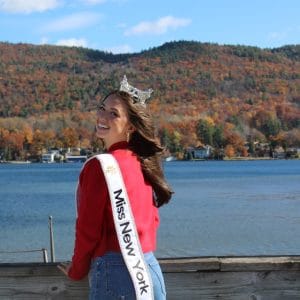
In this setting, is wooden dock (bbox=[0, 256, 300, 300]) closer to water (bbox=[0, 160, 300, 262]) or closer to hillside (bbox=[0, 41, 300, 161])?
water (bbox=[0, 160, 300, 262])

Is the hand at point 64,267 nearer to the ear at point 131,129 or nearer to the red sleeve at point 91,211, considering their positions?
the red sleeve at point 91,211

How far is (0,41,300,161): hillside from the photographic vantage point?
142375 millimetres

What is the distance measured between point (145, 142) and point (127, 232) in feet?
1.41

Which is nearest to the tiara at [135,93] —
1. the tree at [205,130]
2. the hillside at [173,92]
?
the hillside at [173,92]

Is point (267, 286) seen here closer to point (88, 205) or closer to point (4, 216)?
point (88, 205)

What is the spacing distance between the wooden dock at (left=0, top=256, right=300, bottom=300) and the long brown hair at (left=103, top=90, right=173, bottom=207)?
20.4 inches

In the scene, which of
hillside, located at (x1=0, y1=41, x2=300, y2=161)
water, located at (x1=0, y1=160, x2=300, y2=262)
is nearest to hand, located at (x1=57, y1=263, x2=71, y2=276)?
water, located at (x1=0, y1=160, x2=300, y2=262)

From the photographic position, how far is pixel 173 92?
157 metres

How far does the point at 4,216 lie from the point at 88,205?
33.2 meters

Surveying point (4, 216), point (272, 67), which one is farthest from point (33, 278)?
point (272, 67)

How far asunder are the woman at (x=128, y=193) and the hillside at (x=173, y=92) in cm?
11856

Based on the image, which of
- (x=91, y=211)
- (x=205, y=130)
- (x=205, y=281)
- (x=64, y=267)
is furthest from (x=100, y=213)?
(x=205, y=130)

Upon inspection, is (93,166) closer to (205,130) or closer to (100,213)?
(100,213)

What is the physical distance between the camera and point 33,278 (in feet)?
10.7
